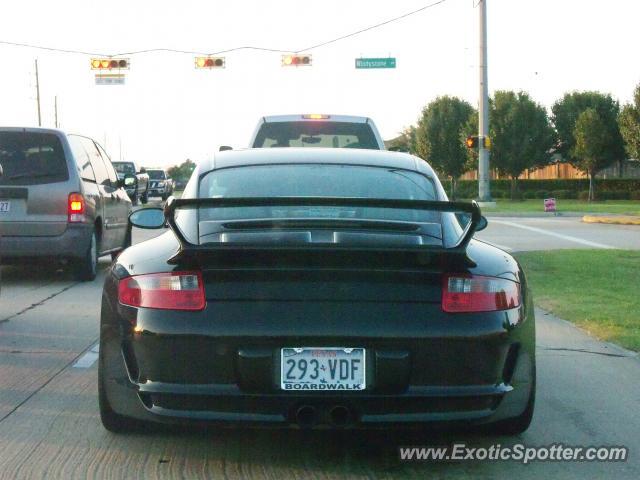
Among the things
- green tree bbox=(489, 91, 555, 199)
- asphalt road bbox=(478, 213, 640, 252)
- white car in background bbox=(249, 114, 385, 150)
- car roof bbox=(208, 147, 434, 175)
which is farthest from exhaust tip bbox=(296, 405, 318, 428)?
green tree bbox=(489, 91, 555, 199)

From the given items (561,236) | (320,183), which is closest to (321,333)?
(320,183)

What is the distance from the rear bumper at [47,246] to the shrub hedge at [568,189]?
54980mm

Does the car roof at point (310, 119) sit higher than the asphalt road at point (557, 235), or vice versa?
the car roof at point (310, 119)

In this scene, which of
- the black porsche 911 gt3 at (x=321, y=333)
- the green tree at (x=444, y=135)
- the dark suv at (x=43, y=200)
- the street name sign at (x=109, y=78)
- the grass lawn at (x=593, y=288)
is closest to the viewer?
the black porsche 911 gt3 at (x=321, y=333)

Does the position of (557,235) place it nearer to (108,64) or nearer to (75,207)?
(75,207)

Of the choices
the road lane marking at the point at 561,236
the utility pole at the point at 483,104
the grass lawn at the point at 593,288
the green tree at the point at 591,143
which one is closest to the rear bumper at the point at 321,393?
the grass lawn at the point at 593,288

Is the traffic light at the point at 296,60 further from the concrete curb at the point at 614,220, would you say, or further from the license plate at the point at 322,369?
the license plate at the point at 322,369

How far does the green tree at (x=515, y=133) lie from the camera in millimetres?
66312

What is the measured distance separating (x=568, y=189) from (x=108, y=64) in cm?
3672

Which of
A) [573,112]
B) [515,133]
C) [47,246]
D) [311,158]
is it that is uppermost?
[573,112]

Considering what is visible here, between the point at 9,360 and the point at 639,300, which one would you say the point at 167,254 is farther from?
the point at 639,300

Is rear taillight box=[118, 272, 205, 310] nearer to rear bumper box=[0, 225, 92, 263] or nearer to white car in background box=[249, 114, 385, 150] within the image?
rear bumper box=[0, 225, 92, 263]

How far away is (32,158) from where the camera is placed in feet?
41.8

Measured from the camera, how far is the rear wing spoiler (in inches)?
184
